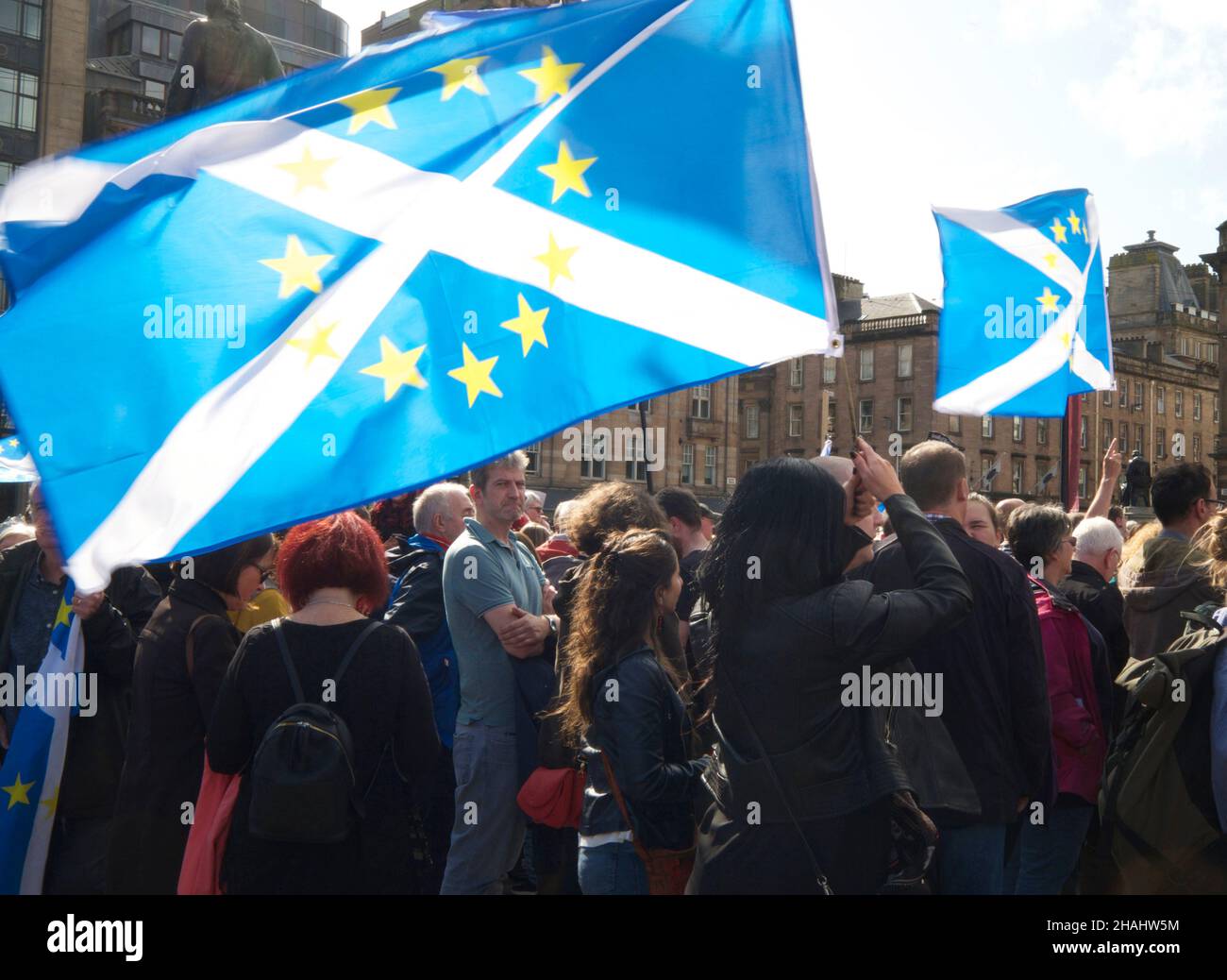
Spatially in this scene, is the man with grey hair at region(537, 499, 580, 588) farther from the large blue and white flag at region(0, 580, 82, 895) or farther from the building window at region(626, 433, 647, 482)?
the building window at region(626, 433, 647, 482)

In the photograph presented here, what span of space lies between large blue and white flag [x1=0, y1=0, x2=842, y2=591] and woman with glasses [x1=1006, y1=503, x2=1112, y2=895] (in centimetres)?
208

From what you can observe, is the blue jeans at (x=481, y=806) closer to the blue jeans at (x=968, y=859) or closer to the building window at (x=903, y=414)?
the blue jeans at (x=968, y=859)

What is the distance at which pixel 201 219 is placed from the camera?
161 inches

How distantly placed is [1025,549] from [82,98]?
36610mm

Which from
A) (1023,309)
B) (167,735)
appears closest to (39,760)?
(167,735)

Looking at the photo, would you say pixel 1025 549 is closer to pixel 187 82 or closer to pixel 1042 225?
pixel 1042 225

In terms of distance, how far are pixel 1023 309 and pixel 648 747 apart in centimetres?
538

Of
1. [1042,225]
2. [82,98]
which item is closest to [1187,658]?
[1042,225]

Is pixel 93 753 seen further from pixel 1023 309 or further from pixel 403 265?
pixel 1023 309

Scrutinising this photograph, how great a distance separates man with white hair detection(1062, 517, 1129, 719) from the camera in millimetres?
5953

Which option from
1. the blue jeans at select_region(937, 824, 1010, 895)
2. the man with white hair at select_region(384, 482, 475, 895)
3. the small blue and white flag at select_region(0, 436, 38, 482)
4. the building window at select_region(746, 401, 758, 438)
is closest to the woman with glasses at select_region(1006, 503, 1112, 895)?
the blue jeans at select_region(937, 824, 1010, 895)

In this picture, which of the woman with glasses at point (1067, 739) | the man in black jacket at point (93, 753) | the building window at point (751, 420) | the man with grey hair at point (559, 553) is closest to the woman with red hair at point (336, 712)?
the man in black jacket at point (93, 753)

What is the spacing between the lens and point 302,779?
3656 millimetres

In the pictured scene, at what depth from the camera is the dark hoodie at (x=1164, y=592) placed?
5.98m
